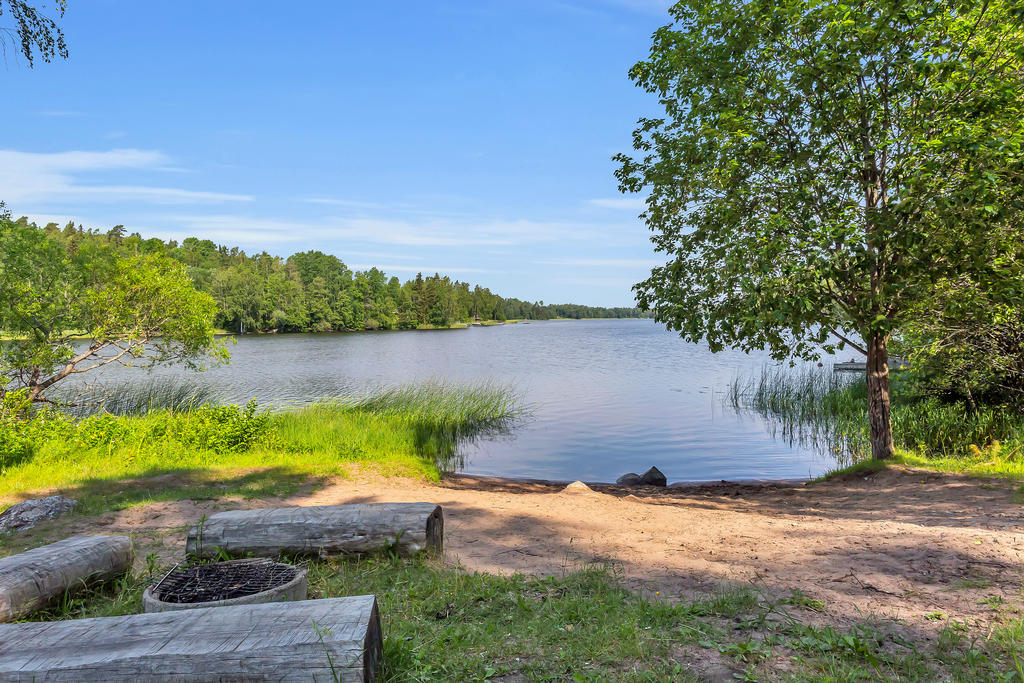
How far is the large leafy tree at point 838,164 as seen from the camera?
806 cm

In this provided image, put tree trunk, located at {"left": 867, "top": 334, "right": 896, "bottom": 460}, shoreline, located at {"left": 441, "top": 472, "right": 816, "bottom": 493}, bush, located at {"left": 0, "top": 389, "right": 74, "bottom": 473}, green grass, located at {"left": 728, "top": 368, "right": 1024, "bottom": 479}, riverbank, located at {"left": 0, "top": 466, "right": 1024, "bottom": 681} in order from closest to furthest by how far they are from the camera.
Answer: riverbank, located at {"left": 0, "top": 466, "right": 1024, "bottom": 681} → tree trunk, located at {"left": 867, "top": 334, "right": 896, "bottom": 460} → green grass, located at {"left": 728, "top": 368, "right": 1024, "bottom": 479} → bush, located at {"left": 0, "top": 389, "right": 74, "bottom": 473} → shoreline, located at {"left": 441, "top": 472, "right": 816, "bottom": 493}

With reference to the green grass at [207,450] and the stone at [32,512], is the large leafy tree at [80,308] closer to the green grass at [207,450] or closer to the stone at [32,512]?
the green grass at [207,450]

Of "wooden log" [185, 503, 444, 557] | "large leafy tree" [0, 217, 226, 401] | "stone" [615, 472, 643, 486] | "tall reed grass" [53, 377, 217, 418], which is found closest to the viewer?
"wooden log" [185, 503, 444, 557]

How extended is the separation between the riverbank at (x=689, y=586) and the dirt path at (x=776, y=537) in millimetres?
28

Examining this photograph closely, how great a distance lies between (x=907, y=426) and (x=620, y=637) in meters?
14.1

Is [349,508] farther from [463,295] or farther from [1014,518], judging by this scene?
[463,295]

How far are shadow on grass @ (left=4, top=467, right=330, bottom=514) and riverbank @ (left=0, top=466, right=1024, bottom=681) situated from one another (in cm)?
34

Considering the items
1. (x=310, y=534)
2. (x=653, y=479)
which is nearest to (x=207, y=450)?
(x=310, y=534)

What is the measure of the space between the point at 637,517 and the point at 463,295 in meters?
139

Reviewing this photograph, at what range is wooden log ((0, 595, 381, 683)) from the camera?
120 inches

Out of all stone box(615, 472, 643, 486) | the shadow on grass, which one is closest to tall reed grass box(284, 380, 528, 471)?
the shadow on grass

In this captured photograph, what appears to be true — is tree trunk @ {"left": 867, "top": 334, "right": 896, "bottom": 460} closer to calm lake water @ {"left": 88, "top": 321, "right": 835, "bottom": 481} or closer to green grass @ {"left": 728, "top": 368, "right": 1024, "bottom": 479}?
green grass @ {"left": 728, "top": 368, "right": 1024, "bottom": 479}

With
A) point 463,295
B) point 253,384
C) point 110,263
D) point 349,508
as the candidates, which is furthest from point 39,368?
point 463,295

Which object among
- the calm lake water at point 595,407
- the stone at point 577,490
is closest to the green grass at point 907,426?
the calm lake water at point 595,407
